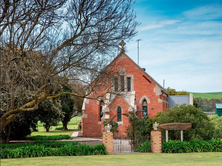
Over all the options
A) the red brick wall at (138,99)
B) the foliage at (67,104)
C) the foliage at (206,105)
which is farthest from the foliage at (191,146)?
the foliage at (206,105)

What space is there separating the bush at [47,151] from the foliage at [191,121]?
20.2ft

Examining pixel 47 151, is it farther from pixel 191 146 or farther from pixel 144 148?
pixel 191 146

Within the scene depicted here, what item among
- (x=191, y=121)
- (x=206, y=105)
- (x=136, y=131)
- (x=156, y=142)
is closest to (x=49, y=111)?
(x=136, y=131)

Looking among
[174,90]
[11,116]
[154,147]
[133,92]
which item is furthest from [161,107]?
[174,90]

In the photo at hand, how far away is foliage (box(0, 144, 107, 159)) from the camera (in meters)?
17.3

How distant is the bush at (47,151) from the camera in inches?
683

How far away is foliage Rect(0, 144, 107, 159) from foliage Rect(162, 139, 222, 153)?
13.9 ft

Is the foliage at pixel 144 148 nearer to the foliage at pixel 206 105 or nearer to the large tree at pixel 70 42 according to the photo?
the large tree at pixel 70 42

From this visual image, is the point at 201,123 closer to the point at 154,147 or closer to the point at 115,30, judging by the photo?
the point at 154,147

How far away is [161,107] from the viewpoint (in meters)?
36.4

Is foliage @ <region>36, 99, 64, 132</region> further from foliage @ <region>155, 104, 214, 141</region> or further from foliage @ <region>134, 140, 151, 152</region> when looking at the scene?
foliage @ <region>155, 104, 214, 141</region>

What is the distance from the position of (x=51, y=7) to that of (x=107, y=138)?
895cm

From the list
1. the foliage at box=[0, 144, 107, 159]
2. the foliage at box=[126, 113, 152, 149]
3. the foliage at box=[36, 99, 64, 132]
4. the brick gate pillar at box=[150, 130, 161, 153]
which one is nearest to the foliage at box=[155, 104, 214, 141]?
the foliage at box=[126, 113, 152, 149]

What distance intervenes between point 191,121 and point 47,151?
33.2ft
